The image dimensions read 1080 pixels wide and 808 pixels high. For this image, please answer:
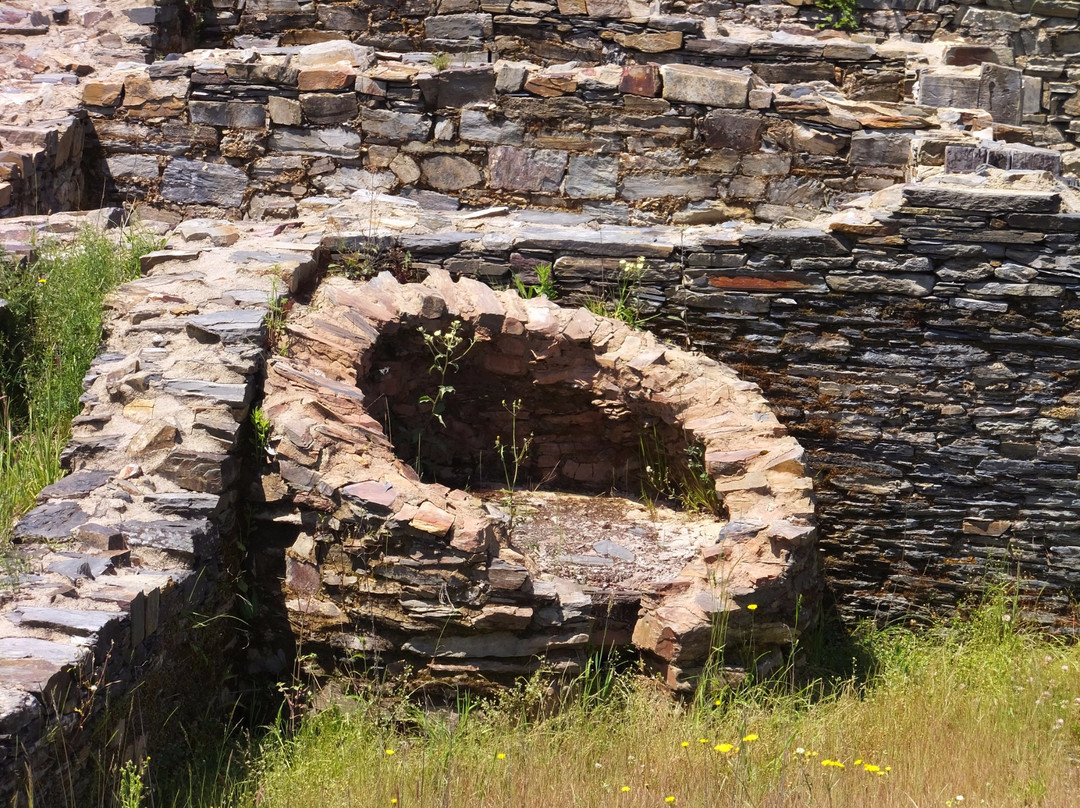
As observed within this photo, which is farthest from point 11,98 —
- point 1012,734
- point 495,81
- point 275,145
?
point 1012,734

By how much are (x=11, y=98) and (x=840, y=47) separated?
15.4ft

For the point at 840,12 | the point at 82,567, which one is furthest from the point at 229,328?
the point at 840,12

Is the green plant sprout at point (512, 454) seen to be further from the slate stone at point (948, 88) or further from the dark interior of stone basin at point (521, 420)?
the slate stone at point (948, 88)

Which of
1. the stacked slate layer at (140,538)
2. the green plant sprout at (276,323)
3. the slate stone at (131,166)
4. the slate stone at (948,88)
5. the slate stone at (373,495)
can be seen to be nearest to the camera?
the stacked slate layer at (140,538)

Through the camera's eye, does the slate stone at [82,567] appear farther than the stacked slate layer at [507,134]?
No

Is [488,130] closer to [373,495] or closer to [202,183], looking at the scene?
[202,183]

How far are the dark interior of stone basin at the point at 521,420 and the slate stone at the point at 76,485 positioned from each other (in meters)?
1.31

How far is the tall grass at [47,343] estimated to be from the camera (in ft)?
14.3

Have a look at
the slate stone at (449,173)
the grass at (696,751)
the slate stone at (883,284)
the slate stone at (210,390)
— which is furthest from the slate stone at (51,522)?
the slate stone at (883,284)

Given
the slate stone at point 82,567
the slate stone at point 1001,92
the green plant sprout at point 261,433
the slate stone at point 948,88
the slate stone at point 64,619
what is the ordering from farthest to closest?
the slate stone at point 1001,92 → the slate stone at point 948,88 → the green plant sprout at point 261,433 → the slate stone at point 82,567 → the slate stone at point 64,619

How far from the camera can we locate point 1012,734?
13.8 ft

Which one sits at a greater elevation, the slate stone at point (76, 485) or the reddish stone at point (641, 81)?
the reddish stone at point (641, 81)

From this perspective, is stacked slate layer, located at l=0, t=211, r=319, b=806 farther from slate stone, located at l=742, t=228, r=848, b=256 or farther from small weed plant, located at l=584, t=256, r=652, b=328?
slate stone, located at l=742, t=228, r=848, b=256

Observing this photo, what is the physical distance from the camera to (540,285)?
5375mm
